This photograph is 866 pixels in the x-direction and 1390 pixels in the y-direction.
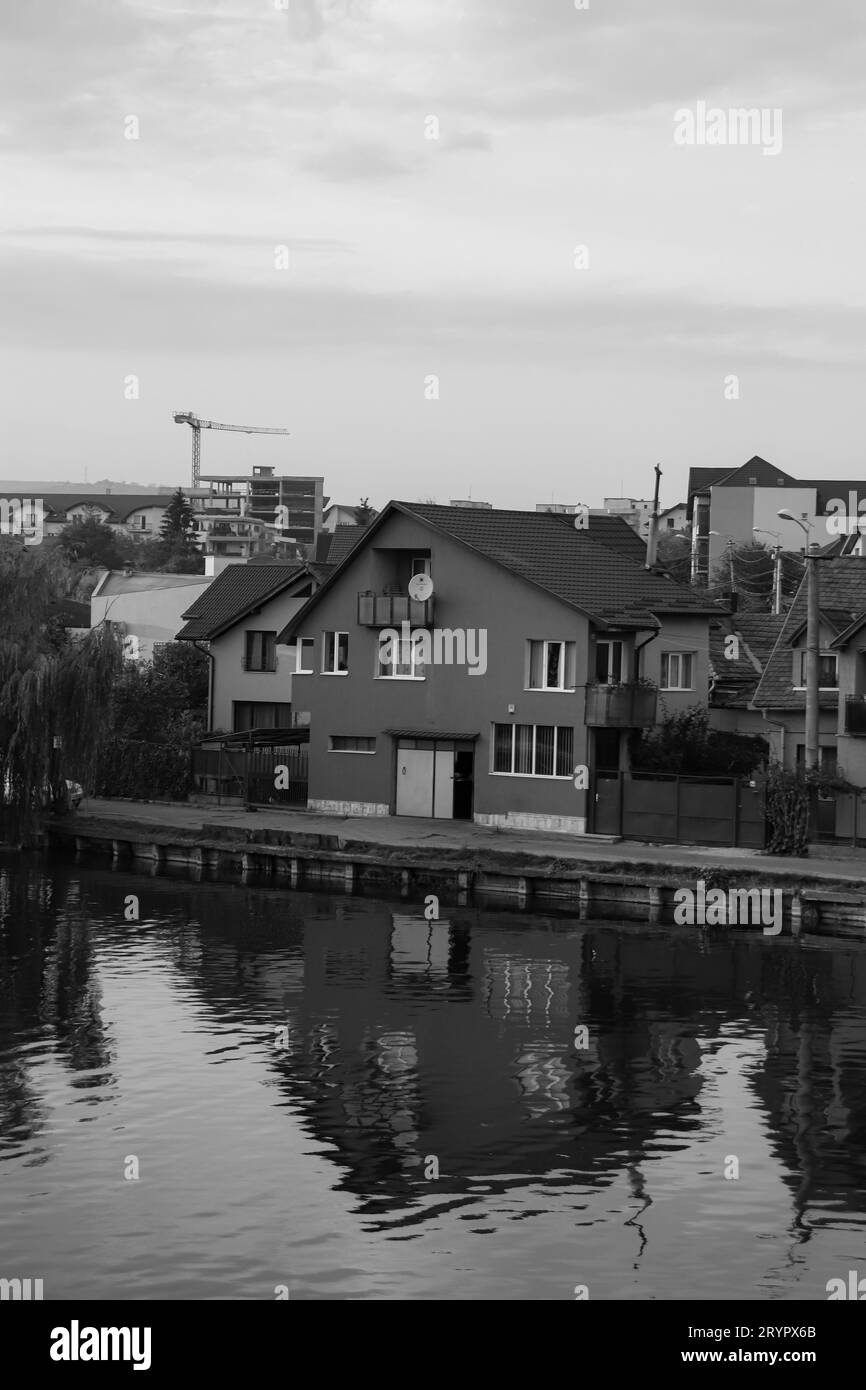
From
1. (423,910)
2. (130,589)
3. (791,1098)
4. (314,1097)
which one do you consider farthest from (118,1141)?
(130,589)

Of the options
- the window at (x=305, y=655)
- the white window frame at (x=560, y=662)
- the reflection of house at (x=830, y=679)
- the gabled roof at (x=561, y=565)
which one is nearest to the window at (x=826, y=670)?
the reflection of house at (x=830, y=679)

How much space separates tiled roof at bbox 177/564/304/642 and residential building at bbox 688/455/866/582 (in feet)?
257

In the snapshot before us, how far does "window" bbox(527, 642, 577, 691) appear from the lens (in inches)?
2249

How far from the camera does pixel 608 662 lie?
5859 cm

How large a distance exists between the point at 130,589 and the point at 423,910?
159ft

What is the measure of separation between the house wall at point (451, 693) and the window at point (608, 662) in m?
1.38

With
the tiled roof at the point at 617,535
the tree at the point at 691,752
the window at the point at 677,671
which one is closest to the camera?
the tree at the point at 691,752

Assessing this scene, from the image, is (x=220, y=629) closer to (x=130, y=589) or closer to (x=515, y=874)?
(x=130, y=589)

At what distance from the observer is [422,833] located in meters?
56.0

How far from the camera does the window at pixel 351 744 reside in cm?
6156

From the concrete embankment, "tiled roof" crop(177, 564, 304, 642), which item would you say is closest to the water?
the concrete embankment

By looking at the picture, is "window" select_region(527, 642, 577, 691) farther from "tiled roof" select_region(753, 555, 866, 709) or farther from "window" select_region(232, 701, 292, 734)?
"window" select_region(232, 701, 292, 734)

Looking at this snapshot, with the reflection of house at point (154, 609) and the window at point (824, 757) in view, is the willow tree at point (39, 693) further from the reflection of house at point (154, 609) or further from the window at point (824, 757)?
the reflection of house at point (154, 609)

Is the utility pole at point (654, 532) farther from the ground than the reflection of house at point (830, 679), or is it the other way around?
the utility pole at point (654, 532)
